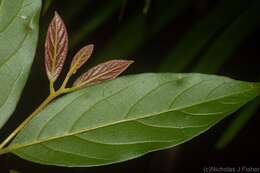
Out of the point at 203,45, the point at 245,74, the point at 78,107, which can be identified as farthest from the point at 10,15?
the point at 245,74

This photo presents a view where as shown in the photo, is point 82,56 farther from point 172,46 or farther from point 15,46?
point 172,46

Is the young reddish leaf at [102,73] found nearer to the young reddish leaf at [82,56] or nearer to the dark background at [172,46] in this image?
the young reddish leaf at [82,56]

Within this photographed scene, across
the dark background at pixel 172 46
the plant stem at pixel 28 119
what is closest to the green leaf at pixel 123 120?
the plant stem at pixel 28 119

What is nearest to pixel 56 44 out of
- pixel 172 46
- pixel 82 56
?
pixel 82 56

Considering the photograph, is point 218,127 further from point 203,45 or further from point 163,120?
point 163,120

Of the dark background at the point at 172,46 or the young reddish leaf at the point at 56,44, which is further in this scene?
the dark background at the point at 172,46

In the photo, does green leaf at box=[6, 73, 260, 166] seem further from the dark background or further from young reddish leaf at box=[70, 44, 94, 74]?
the dark background

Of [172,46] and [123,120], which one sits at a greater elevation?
[172,46]
